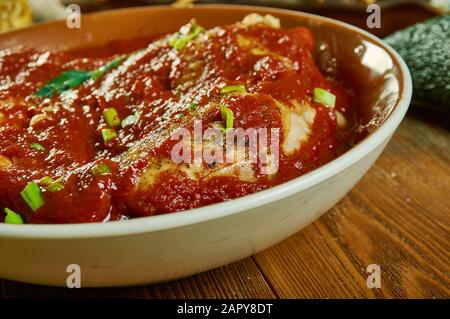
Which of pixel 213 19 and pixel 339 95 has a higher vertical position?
pixel 213 19

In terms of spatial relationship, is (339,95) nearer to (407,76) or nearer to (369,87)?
(369,87)

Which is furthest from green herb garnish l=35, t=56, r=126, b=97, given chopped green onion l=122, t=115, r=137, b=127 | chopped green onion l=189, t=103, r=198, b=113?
chopped green onion l=189, t=103, r=198, b=113

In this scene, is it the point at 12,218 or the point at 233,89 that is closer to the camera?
the point at 12,218

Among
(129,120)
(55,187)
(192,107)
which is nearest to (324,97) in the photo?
(192,107)

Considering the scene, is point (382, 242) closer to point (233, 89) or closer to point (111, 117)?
point (233, 89)
